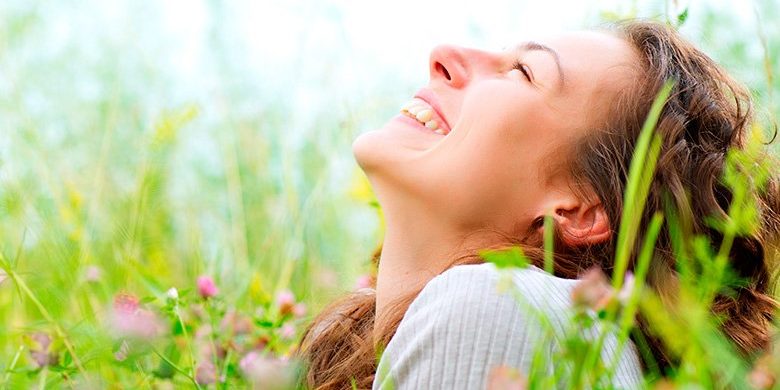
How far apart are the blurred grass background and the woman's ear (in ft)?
1.96

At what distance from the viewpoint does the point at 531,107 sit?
1422 mm

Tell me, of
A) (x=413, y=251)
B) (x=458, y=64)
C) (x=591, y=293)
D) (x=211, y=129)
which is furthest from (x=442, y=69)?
(x=211, y=129)

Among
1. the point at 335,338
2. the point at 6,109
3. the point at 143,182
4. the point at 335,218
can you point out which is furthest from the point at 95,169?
the point at 335,338

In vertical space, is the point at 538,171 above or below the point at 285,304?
above

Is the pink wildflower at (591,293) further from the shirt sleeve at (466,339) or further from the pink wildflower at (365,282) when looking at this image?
the pink wildflower at (365,282)

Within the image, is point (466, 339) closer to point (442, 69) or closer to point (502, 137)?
point (502, 137)

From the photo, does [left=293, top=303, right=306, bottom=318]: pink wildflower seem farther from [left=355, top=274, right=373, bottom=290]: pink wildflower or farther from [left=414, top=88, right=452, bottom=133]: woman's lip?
[left=414, top=88, right=452, bottom=133]: woman's lip

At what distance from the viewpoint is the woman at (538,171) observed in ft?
4.60

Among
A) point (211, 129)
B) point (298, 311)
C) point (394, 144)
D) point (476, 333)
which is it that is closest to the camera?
point (476, 333)

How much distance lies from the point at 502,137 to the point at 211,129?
1583 millimetres

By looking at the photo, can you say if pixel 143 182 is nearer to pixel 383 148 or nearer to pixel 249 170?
pixel 249 170

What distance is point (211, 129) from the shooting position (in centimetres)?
285

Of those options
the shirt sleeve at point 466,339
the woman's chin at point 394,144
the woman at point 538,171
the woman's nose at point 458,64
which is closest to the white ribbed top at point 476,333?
the shirt sleeve at point 466,339

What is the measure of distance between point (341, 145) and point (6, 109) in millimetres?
825
